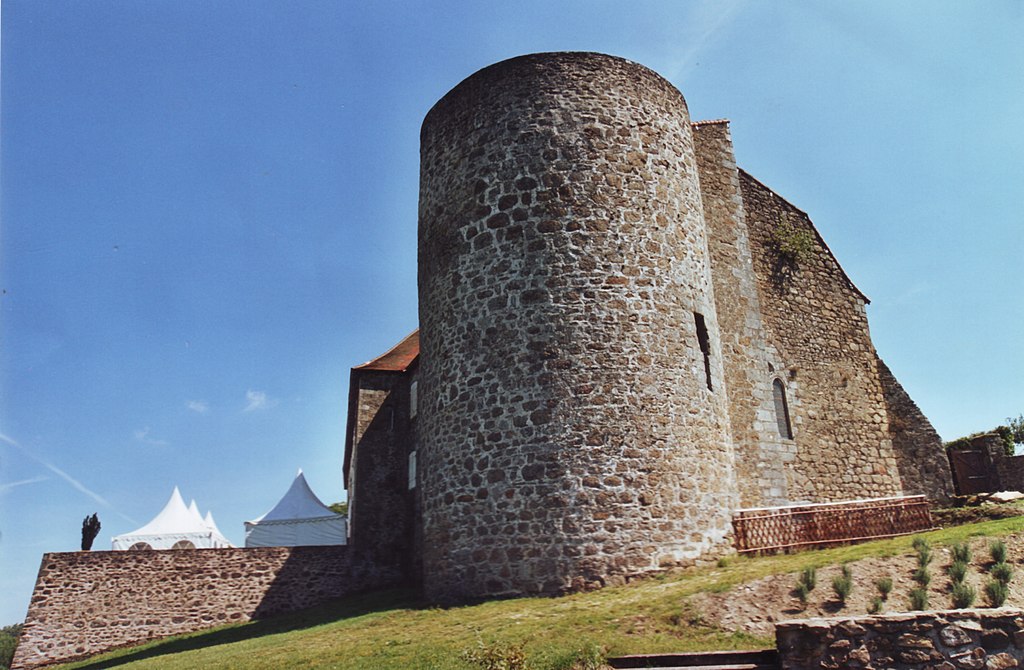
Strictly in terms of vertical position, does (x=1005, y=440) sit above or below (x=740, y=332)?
below

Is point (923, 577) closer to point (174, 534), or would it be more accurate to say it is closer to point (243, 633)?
point (243, 633)

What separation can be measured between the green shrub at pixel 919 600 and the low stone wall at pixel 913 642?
156 cm

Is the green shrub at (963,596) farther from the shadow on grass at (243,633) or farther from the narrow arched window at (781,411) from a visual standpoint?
the narrow arched window at (781,411)

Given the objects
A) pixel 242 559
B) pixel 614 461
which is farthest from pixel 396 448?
pixel 614 461

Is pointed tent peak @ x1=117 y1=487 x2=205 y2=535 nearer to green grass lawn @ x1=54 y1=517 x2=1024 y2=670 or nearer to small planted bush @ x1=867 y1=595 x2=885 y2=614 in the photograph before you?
green grass lawn @ x1=54 y1=517 x2=1024 y2=670

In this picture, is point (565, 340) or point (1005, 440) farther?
point (1005, 440)

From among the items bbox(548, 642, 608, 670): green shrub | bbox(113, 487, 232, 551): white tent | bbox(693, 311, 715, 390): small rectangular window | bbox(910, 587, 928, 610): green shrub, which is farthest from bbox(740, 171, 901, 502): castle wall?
bbox(113, 487, 232, 551): white tent

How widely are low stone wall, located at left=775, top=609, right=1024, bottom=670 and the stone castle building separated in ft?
15.3

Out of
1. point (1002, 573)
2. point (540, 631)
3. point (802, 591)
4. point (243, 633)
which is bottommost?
point (243, 633)

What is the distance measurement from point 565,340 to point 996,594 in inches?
260

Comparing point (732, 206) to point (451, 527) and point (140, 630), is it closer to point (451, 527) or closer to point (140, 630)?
point (451, 527)

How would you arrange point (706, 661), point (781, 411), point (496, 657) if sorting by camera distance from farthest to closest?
point (781, 411) → point (496, 657) → point (706, 661)

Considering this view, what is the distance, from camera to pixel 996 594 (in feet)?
26.1

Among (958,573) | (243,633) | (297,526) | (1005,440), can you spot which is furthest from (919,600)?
(297,526)
